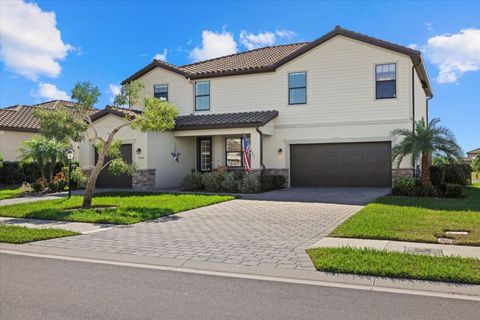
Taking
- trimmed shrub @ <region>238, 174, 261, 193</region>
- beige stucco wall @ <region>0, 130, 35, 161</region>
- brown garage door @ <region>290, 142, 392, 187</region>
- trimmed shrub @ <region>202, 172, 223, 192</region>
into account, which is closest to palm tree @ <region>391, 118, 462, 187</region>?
brown garage door @ <region>290, 142, 392, 187</region>

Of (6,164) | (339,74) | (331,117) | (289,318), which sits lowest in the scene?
(289,318)

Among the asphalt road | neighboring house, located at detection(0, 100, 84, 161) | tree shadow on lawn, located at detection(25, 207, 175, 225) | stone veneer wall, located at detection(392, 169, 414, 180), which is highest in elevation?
neighboring house, located at detection(0, 100, 84, 161)

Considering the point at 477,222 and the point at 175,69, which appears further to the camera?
the point at 175,69

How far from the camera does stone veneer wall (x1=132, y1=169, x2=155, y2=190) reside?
20422 millimetres

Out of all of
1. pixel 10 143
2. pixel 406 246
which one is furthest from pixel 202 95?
pixel 406 246

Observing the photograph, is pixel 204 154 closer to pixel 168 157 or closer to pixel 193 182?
pixel 168 157

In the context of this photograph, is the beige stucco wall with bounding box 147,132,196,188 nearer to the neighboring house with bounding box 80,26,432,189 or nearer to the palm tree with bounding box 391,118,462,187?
the neighboring house with bounding box 80,26,432,189

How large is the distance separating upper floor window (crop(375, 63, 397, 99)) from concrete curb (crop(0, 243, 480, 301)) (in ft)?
49.2

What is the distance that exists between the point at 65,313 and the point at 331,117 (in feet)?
56.9

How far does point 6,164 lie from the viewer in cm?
2364

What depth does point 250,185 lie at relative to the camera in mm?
18625

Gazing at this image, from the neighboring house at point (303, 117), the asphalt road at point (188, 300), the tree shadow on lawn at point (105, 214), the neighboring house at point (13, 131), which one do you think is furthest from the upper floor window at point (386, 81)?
the neighboring house at point (13, 131)

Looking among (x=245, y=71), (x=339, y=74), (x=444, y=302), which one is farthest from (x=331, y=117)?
(x=444, y=302)

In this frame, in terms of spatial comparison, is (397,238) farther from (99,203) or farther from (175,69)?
(175,69)
